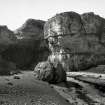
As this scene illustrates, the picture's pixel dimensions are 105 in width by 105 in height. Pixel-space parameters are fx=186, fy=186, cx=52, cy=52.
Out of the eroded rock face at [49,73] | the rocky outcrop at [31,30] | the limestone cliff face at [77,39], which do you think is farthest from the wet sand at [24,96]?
the rocky outcrop at [31,30]

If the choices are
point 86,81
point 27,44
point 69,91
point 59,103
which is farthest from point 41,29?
point 59,103

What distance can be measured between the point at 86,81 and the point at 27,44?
3098cm

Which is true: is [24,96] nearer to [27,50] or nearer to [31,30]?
[27,50]


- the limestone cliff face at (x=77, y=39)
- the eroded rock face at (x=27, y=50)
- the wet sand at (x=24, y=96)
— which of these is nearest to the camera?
the wet sand at (x=24, y=96)

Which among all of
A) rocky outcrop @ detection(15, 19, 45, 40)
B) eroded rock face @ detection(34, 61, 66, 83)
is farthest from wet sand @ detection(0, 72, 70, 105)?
rocky outcrop @ detection(15, 19, 45, 40)

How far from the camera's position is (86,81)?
4131 centimetres

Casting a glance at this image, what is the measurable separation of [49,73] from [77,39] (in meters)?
28.1

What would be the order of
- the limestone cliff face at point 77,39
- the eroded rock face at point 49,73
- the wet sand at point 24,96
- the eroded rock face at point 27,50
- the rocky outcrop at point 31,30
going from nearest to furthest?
the wet sand at point 24,96 < the eroded rock face at point 49,73 < the limestone cliff face at point 77,39 < the eroded rock face at point 27,50 < the rocky outcrop at point 31,30

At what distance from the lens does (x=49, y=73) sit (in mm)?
35156

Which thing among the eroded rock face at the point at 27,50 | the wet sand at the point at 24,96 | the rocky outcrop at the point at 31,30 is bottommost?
the wet sand at the point at 24,96

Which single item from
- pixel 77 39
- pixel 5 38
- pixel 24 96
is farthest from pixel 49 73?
pixel 5 38

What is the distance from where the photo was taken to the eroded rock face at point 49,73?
115 ft

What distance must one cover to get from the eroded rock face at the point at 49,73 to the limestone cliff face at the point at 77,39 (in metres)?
22.8

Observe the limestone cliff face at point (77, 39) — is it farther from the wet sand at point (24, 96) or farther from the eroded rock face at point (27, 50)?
the wet sand at point (24, 96)
